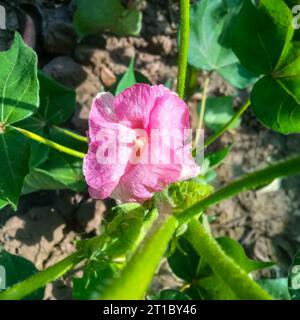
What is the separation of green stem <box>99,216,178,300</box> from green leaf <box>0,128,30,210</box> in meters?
0.33

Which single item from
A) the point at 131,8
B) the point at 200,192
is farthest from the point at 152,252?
the point at 131,8

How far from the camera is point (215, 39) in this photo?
1161 millimetres

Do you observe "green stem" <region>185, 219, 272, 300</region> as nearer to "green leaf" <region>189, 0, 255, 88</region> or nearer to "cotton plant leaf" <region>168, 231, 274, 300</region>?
"cotton plant leaf" <region>168, 231, 274, 300</region>

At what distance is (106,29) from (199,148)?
476 mm

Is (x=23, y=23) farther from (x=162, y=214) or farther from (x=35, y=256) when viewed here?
(x=162, y=214)

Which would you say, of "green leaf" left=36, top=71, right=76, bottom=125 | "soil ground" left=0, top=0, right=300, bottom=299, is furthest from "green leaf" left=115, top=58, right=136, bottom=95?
"soil ground" left=0, top=0, right=300, bottom=299

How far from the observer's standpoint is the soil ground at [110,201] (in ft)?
3.87

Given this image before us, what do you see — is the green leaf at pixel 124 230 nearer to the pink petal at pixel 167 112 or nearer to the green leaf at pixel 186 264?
the pink petal at pixel 167 112

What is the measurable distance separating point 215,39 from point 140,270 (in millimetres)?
810

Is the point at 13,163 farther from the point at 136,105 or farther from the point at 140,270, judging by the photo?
the point at 140,270

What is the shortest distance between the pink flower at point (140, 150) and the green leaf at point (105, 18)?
1.85ft

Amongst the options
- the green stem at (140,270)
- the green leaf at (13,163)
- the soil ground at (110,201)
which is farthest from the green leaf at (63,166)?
the green stem at (140,270)

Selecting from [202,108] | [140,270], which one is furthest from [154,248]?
[202,108]

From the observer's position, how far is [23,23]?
1301 mm
